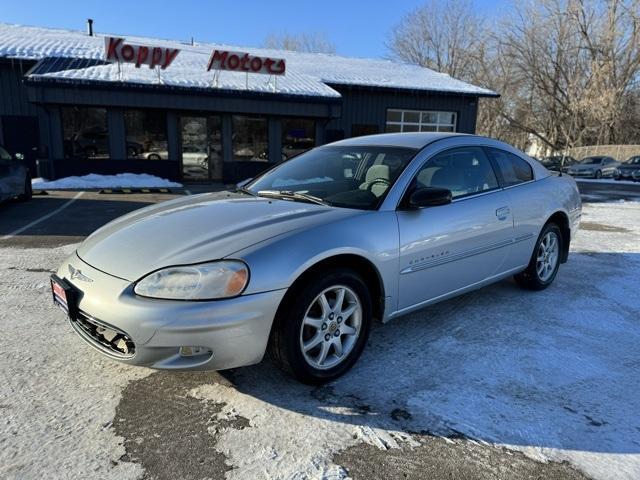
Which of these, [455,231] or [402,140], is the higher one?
[402,140]

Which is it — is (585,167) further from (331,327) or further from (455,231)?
(331,327)

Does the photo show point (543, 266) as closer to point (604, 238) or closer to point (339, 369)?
point (339, 369)

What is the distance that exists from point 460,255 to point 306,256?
1.48 m

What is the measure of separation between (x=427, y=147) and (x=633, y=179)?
2703 cm

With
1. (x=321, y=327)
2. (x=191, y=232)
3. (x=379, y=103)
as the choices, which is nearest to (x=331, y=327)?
(x=321, y=327)

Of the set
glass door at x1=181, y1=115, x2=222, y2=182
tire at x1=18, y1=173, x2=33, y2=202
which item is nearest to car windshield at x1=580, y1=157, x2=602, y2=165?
glass door at x1=181, y1=115, x2=222, y2=182

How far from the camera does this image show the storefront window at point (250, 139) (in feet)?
55.1

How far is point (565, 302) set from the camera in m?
4.52

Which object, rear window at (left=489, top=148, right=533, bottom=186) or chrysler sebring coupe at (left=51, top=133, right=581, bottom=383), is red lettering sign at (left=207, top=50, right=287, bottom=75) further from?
rear window at (left=489, top=148, right=533, bottom=186)

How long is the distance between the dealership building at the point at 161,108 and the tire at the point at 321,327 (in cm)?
1391

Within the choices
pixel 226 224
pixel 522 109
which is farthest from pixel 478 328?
pixel 522 109

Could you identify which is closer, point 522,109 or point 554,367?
point 554,367

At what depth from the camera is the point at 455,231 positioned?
352 cm

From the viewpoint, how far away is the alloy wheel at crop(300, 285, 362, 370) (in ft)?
9.24
